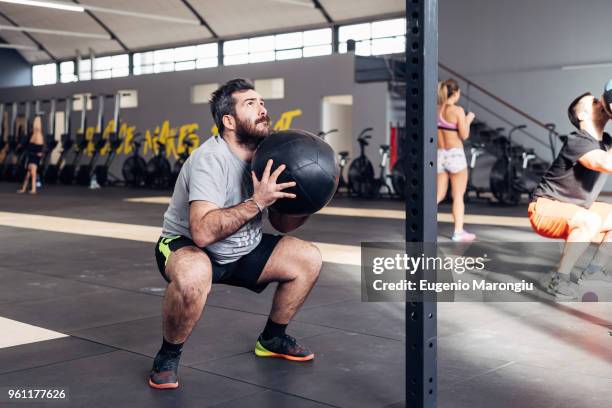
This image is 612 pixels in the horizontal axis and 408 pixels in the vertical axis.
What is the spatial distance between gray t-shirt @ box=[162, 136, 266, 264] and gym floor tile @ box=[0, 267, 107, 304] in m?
1.73

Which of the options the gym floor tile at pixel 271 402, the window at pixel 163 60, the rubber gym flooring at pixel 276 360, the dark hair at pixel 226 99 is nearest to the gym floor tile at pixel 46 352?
the rubber gym flooring at pixel 276 360

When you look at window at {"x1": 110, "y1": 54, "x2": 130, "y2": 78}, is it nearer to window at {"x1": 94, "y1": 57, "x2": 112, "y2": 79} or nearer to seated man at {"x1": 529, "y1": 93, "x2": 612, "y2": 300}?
window at {"x1": 94, "y1": 57, "x2": 112, "y2": 79}

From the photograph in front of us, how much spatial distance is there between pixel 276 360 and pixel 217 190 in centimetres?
77

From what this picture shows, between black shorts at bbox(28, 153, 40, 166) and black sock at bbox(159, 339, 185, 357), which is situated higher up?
black shorts at bbox(28, 153, 40, 166)

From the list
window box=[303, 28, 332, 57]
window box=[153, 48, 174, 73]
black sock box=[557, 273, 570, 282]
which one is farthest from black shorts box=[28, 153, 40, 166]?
black sock box=[557, 273, 570, 282]

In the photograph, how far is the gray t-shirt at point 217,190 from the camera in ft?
8.11

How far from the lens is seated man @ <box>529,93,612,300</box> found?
Result: 12.0 ft

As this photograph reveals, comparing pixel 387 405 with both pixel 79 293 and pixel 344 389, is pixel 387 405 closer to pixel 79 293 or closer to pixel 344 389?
pixel 344 389

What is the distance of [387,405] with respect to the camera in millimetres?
2289

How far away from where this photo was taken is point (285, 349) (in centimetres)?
279

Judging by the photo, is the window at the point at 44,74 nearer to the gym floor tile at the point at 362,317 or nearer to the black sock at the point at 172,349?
the gym floor tile at the point at 362,317

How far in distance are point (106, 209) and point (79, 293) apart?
20.1 feet

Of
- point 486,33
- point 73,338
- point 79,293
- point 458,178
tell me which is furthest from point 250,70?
point 73,338

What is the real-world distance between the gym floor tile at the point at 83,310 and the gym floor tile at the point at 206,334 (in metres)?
0.12
